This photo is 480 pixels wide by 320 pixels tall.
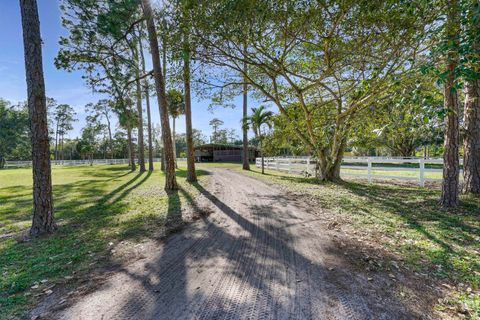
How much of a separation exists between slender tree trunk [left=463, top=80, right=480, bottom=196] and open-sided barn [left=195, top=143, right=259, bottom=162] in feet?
109

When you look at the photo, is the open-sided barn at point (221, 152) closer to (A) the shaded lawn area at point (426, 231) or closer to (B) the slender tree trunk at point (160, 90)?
(B) the slender tree trunk at point (160, 90)

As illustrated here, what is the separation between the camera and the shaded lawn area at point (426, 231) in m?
2.54

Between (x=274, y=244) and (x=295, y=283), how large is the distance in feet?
3.65

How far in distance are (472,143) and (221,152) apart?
36175mm

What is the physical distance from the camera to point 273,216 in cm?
518

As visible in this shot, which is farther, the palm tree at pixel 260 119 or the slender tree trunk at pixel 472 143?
the palm tree at pixel 260 119

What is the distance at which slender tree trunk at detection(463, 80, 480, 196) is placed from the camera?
19.4 feet

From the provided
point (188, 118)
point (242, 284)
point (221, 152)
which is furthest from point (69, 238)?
point (221, 152)

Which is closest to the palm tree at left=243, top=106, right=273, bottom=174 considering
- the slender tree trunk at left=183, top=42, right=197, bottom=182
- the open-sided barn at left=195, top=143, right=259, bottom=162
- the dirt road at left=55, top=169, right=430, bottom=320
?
the slender tree trunk at left=183, top=42, right=197, bottom=182

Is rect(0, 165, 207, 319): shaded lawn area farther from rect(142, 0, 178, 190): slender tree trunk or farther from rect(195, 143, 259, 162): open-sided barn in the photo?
rect(195, 143, 259, 162): open-sided barn

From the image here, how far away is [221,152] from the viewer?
40.8m

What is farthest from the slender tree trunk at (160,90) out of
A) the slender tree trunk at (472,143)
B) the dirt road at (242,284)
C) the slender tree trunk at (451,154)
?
the slender tree trunk at (472,143)

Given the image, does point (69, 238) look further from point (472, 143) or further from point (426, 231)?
point (472, 143)

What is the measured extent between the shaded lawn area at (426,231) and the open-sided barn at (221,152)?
3297 cm
